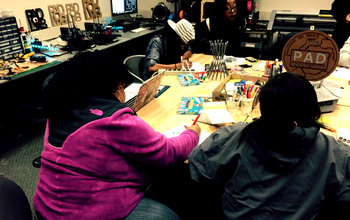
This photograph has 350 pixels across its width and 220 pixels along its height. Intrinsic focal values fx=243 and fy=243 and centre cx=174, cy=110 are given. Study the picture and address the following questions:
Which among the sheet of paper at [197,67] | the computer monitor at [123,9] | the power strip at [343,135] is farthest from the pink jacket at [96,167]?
the computer monitor at [123,9]

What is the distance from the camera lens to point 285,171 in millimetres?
880

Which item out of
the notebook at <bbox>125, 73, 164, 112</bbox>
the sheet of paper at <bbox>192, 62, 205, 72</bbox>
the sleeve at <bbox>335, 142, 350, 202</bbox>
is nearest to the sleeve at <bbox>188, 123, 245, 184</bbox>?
the sleeve at <bbox>335, 142, 350, 202</bbox>

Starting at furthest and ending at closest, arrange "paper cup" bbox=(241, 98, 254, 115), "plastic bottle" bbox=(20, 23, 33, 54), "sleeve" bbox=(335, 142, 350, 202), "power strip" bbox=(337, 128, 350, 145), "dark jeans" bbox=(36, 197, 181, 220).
Answer: "plastic bottle" bbox=(20, 23, 33, 54) → "paper cup" bbox=(241, 98, 254, 115) → "power strip" bbox=(337, 128, 350, 145) → "dark jeans" bbox=(36, 197, 181, 220) → "sleeve" bbox=(335, 142, 350, 202)

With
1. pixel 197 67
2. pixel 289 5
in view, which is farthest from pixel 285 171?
pixel 289 5

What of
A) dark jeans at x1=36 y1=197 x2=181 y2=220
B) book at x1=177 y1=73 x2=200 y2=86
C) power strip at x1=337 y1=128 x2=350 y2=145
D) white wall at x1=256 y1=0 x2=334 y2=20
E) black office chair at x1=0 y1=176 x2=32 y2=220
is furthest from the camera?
white wall at x1=256 y1=0 x2=334 y2=20

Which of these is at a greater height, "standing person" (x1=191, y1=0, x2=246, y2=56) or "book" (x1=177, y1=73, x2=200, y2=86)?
"standing person" (x1=191, y1=0, x2=246, y2=56)

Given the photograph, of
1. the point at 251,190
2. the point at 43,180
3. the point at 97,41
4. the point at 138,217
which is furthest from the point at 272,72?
the point at 97,41

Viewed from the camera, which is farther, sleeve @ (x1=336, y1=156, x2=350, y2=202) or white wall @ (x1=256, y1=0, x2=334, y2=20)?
white wall @ (x1=256, y1=0, x2=334, y2=20)

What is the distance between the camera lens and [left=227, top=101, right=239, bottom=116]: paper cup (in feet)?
4.72

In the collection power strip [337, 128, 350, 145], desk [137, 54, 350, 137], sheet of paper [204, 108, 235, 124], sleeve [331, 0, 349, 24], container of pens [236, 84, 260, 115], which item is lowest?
desk [137, 54, 350, 137]

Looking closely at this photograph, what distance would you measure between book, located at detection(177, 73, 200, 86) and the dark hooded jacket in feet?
3.48

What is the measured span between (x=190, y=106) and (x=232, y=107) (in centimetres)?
28

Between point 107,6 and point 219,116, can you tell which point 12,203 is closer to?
point 219,116

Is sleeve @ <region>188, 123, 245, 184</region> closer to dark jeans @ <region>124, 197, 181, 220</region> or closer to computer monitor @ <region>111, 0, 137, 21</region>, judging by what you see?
dark jeans @ <region>124, 197, 181, 220</region>
